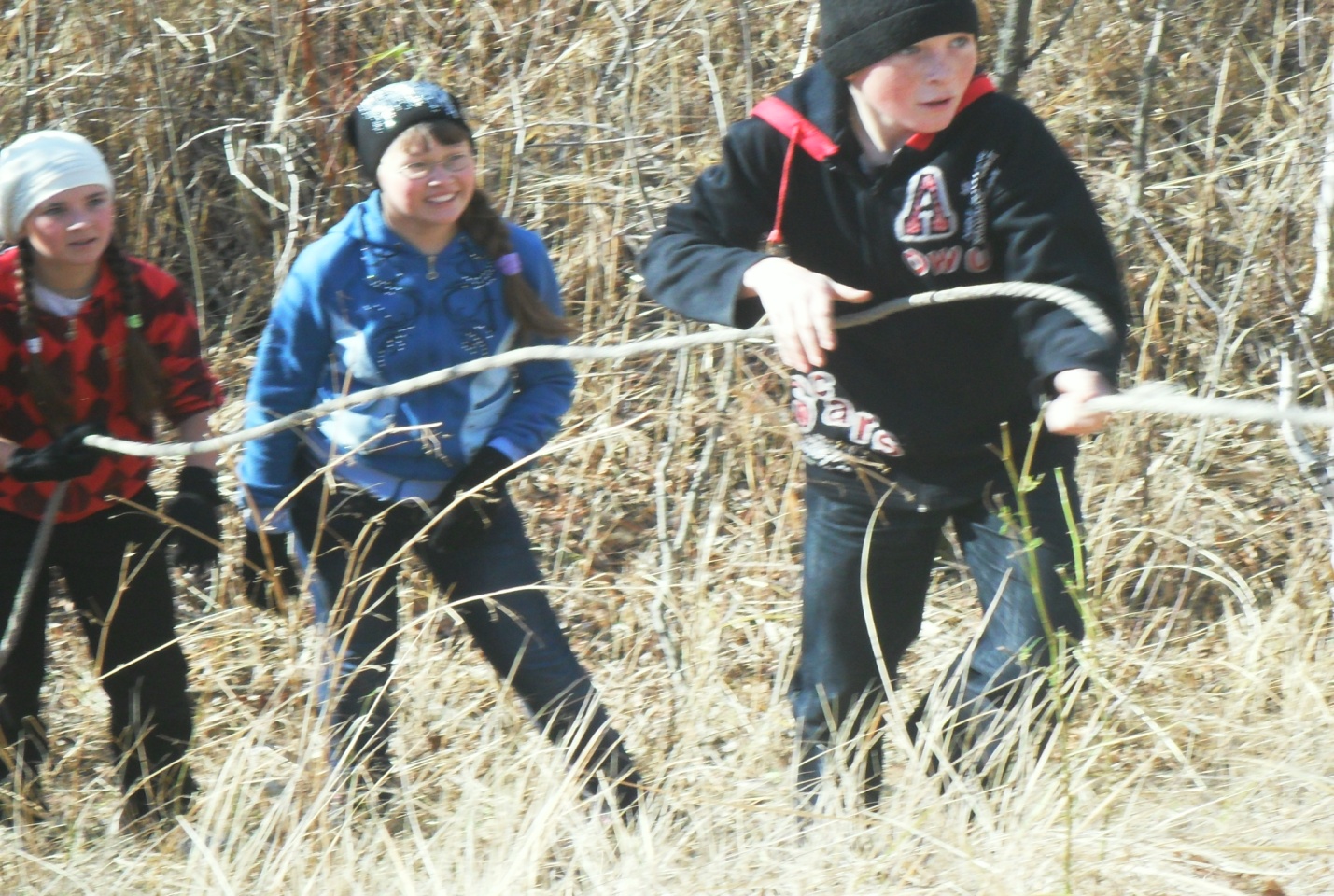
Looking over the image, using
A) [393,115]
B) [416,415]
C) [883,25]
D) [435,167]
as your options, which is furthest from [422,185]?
[883,25]

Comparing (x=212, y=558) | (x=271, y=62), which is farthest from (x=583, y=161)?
(x=212, y=558)

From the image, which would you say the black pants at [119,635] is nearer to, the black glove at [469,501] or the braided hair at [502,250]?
the black glove at [469,501]

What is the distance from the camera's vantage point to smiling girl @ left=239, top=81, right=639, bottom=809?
8.91 feet

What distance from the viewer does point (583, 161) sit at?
466cm

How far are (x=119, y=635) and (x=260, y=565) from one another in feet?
1.20

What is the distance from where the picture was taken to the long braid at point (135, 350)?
2.72m

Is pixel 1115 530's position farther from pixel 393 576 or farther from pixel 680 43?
pixel 680 43

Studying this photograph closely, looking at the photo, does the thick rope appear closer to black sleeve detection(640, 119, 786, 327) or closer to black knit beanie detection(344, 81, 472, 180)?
black sleeve detection(640, 119, 786, 327)

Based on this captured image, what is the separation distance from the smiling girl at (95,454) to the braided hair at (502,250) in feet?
2.08

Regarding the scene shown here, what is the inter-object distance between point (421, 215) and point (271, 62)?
2828 mm

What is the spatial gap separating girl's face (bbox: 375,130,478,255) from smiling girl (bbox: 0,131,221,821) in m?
0.51

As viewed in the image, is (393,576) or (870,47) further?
(393,576)

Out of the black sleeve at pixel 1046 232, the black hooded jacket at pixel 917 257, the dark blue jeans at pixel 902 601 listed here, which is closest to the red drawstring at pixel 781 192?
the black hooded jacket at pixel 917 257

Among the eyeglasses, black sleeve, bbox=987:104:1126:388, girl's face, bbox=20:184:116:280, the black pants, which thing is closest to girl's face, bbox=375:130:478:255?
the eyeglasses
